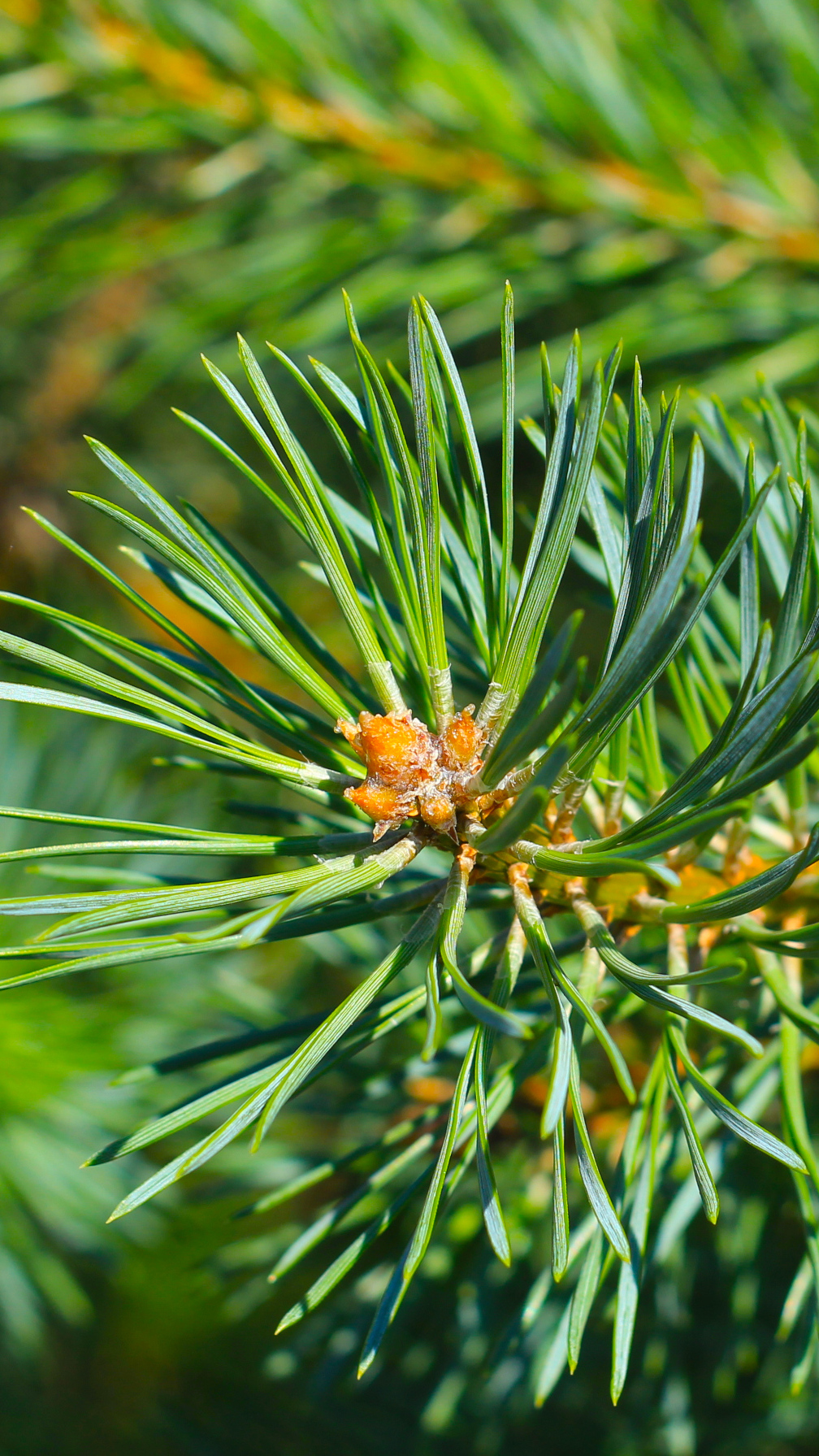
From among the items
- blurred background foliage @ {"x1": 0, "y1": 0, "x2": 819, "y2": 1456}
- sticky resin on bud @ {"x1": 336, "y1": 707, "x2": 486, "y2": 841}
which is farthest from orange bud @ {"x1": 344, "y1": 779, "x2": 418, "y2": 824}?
blurred background foliage @ {"x1": 0, "y1": 0, "x2": 819, "y2": 1456}

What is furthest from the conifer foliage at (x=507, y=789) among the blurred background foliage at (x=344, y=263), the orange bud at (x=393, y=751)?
the blurred background foliage at (x=344, y=263)

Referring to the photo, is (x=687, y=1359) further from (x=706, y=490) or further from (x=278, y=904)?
(x=706, y=490)

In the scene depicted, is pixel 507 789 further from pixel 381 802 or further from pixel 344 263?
pixel 344 263

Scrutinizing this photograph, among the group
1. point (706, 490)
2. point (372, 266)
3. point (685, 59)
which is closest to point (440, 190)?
point (372, 266)

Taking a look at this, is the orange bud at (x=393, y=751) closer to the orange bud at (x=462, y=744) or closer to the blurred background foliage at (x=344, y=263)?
the orange bud at (x=462, y=744)

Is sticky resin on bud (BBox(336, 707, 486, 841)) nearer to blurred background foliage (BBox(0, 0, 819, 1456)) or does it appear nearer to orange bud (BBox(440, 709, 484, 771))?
orange bud (BBox(440, 709, 484, 771))
